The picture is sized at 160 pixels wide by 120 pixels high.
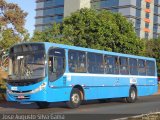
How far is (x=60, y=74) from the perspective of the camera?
19828mm

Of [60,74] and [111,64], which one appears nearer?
[60,74]

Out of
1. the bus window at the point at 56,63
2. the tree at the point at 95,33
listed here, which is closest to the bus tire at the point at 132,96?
the bus window at the point at 56,63

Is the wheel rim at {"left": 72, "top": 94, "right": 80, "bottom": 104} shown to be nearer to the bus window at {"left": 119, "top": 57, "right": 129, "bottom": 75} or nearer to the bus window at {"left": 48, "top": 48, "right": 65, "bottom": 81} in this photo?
the bus window at {"left": 48, "top": 48, "right": 65, "bottom": 81}

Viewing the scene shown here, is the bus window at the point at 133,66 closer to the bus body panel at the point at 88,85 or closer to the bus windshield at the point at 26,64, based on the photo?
the bus body panel at the point at 88,85

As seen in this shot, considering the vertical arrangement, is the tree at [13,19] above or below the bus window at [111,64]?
above

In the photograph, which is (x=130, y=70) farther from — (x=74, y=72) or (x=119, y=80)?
(x=74, y=72)

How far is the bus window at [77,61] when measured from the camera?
20.7 meters

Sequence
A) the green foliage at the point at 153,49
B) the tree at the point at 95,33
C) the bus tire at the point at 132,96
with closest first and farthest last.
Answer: the bus tire at the point at 132,96 → the tree at the point at 95,33 → the green foliage at the point at 153,49

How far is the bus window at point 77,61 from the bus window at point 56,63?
2.02 feet

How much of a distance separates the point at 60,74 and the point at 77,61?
5.16 ft

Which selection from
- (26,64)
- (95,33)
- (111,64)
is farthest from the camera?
(95,33)

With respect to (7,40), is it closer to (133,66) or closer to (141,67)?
(141,67)


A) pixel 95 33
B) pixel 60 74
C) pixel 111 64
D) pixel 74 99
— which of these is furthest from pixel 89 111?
pixel 95 33

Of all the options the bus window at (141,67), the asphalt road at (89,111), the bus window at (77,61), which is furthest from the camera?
the bus window at (141,67)
